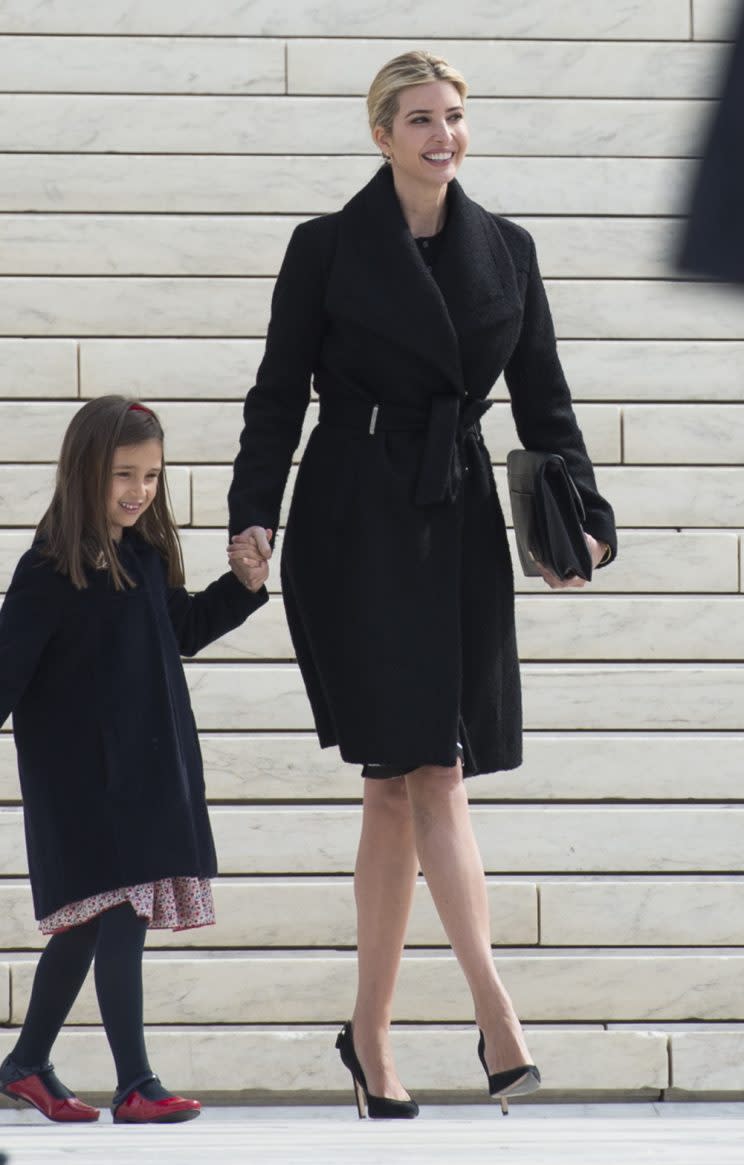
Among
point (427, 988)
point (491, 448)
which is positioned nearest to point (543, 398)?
point (491, 448)

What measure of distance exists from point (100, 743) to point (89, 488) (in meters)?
0.48

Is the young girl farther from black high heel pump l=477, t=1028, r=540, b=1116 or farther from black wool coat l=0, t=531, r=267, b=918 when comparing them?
black high heel pump l=477, t=1028, r=540, b=1116

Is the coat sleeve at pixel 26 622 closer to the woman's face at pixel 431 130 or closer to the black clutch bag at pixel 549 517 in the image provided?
the black clutch bag at pixel 549 517

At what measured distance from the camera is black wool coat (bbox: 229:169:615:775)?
9.60 feet

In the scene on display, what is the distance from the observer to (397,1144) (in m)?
1.59

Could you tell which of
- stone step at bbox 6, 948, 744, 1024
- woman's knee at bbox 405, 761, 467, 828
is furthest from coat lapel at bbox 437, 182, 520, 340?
stone step at bbox 6, 948, 744, 1024

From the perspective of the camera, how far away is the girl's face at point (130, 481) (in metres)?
3.21

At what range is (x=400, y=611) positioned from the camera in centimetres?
293

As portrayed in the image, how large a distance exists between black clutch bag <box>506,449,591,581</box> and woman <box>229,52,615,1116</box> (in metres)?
0.05

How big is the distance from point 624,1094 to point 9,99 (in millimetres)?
3106

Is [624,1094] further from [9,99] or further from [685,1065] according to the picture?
[9,99]

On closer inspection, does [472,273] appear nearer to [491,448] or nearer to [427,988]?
[491,448]

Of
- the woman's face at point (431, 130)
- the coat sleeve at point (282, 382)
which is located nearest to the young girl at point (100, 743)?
the coat sleeve at point (282, 382)

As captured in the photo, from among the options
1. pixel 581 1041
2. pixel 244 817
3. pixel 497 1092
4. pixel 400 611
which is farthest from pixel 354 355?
pixel 581 1041
